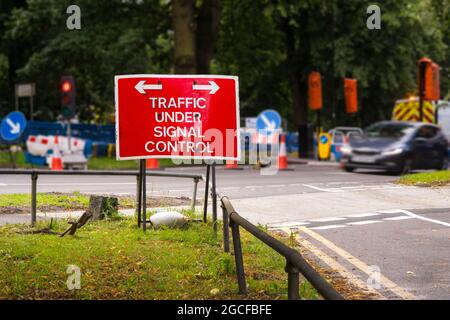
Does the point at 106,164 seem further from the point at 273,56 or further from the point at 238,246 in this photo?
the point at 238,246

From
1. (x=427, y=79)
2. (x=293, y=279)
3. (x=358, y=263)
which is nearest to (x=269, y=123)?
(x=427, y=79)

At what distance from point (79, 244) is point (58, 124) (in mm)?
23367

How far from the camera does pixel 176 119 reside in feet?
30.0

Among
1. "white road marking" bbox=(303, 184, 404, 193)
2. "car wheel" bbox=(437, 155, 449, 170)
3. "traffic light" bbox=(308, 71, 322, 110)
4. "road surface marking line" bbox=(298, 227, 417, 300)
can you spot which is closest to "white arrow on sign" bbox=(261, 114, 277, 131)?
"car wheel" bbox=(437, 155, 449, 170)

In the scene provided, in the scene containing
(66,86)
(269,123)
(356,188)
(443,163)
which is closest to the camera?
(356,188)

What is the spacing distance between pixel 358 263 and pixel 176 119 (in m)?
2.42

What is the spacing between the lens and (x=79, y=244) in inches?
335

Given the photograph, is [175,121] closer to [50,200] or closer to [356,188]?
[50,200]

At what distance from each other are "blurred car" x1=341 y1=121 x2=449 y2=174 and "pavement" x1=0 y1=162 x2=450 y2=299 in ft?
7.92

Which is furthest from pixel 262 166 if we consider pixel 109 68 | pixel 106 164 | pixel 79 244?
pixel 79 244

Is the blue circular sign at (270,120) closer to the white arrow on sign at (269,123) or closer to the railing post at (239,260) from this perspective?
the white arrow on sign at (269,123)

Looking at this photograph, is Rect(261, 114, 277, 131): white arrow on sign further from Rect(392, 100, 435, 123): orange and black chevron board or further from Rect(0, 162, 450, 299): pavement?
Rect(392, 100, 435, 123): orange and black chevron board
